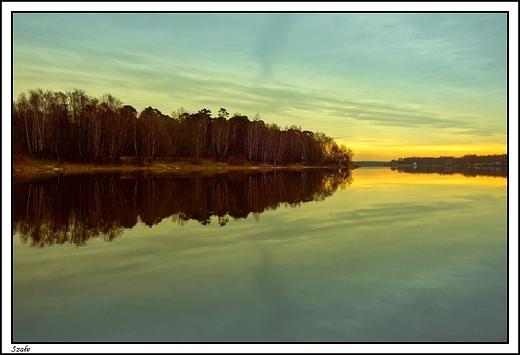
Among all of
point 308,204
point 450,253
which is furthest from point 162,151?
point 450,253

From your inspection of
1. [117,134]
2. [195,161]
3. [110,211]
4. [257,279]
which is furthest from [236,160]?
[257,279]

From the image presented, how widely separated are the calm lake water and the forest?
5725 centimetres

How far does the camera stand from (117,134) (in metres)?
74.3

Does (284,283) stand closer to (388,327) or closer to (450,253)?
(388,327)

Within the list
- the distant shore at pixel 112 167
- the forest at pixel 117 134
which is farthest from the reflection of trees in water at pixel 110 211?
the forest at pixel 117 134

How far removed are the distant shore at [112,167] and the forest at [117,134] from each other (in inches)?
78.0

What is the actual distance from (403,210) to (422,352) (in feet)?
50.6

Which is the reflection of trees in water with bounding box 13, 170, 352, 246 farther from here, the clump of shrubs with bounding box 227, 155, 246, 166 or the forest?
the clump of shrubs with bounding box 227, 155, 246, 166

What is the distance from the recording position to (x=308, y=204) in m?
21.8

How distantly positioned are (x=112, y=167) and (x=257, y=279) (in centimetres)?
A: 6922

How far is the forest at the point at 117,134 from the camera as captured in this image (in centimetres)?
6631

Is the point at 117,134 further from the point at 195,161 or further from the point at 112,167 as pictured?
the point at 195,161

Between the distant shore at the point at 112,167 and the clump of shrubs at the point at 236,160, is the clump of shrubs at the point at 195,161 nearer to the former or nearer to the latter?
the distant shore at the point at 112,167

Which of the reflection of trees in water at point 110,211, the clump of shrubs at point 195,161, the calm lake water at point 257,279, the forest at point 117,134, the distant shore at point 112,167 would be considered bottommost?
the calm lake water at point 257,279
